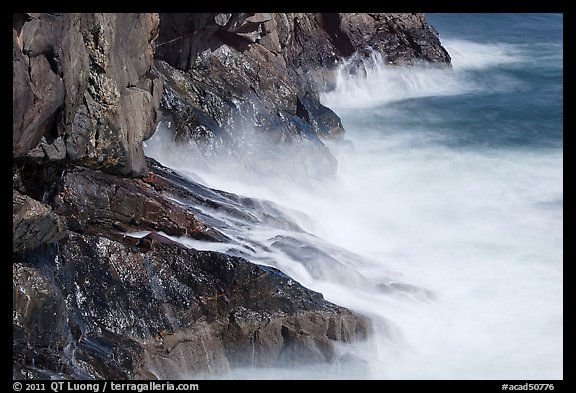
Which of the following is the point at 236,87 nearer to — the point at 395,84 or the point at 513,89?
the point at 395,84

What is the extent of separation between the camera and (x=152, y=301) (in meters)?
10.5

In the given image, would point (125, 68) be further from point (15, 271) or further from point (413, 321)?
point (413, 321)

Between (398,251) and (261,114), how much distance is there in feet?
12.1

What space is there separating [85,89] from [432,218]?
783 cm

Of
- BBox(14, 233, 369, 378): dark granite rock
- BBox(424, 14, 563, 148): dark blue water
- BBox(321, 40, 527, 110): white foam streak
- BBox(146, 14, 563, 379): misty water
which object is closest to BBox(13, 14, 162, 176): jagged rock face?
BBox(14, 233, 369, 378): dark granite rock

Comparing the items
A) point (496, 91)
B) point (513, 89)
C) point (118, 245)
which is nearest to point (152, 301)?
point (118, 245)

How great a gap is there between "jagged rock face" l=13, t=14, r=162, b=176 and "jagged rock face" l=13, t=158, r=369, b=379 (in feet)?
2.00

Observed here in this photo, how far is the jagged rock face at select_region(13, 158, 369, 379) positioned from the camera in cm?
968

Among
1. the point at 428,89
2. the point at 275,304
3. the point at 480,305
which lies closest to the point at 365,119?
the point at 428,89

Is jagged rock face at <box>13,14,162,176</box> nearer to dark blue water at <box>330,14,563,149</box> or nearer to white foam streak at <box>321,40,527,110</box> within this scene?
dark blue water at <box>330,14,563,149</box>

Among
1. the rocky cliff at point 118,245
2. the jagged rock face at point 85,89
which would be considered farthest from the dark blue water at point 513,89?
the jagged rock face at point 85,89

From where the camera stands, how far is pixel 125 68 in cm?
1069

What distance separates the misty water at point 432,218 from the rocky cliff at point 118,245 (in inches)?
16.3
